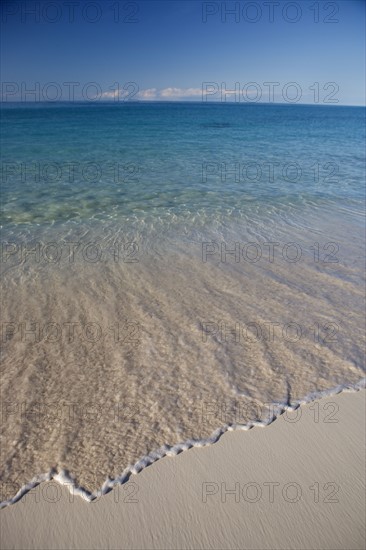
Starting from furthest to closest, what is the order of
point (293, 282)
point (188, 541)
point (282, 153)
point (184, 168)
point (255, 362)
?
point (282, 153) < point (184, 168) < point (293, 282) < point (255, 362) < point (188, 541)

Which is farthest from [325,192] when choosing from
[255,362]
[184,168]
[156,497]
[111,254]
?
[156,497]

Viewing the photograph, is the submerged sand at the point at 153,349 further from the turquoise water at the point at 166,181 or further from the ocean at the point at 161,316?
the turquoise water at the point at 166,181

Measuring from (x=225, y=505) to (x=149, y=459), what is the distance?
2.05ft

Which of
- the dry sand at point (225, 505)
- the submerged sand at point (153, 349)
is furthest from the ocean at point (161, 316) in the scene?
the dry sand at point (225, 505)

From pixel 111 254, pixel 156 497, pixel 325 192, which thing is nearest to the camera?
pixel 156 497

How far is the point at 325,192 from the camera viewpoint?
1091 centimetres

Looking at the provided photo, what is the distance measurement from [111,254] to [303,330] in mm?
3586

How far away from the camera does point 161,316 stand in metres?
4.69

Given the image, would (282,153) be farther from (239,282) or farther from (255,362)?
(255,362)

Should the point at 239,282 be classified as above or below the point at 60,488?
above

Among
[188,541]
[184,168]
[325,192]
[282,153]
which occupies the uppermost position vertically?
[282,153]

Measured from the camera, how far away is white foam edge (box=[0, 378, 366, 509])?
8.45ft

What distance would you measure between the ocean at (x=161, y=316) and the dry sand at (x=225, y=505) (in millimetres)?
176

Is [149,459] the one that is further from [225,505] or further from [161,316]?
[161,316]
